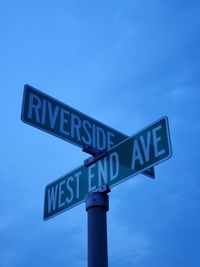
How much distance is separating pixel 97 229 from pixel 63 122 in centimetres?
97

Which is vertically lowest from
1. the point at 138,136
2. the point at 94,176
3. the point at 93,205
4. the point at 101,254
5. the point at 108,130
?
the point at 101,254

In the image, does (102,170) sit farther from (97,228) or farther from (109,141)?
(97,228)

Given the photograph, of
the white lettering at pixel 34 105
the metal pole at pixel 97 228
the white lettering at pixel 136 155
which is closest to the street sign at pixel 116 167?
the white lettering at pixel 136 155

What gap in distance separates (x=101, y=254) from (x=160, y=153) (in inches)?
32.7

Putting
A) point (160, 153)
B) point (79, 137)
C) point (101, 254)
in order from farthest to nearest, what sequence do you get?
point (79, 137) → point (160, 153) → point (101, 254)

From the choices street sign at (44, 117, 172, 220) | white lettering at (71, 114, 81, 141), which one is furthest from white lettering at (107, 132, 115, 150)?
white lettering at (71, 114, 81, 141)

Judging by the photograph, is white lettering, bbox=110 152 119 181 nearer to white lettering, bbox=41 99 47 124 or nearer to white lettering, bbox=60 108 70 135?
white lettering, bbox=60 108 70 135

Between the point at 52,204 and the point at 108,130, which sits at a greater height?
the point at 108,130

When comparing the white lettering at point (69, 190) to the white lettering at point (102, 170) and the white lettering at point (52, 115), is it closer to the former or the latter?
the white lettering at point (102, 170)

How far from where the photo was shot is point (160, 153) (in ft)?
8.57

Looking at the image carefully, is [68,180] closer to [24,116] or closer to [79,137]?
[79,137]

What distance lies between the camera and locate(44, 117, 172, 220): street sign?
2676mm

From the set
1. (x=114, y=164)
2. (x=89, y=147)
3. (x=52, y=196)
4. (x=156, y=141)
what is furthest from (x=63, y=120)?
(x=156, y=141)

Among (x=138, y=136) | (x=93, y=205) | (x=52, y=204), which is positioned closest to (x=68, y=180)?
(x=52, y=204)
